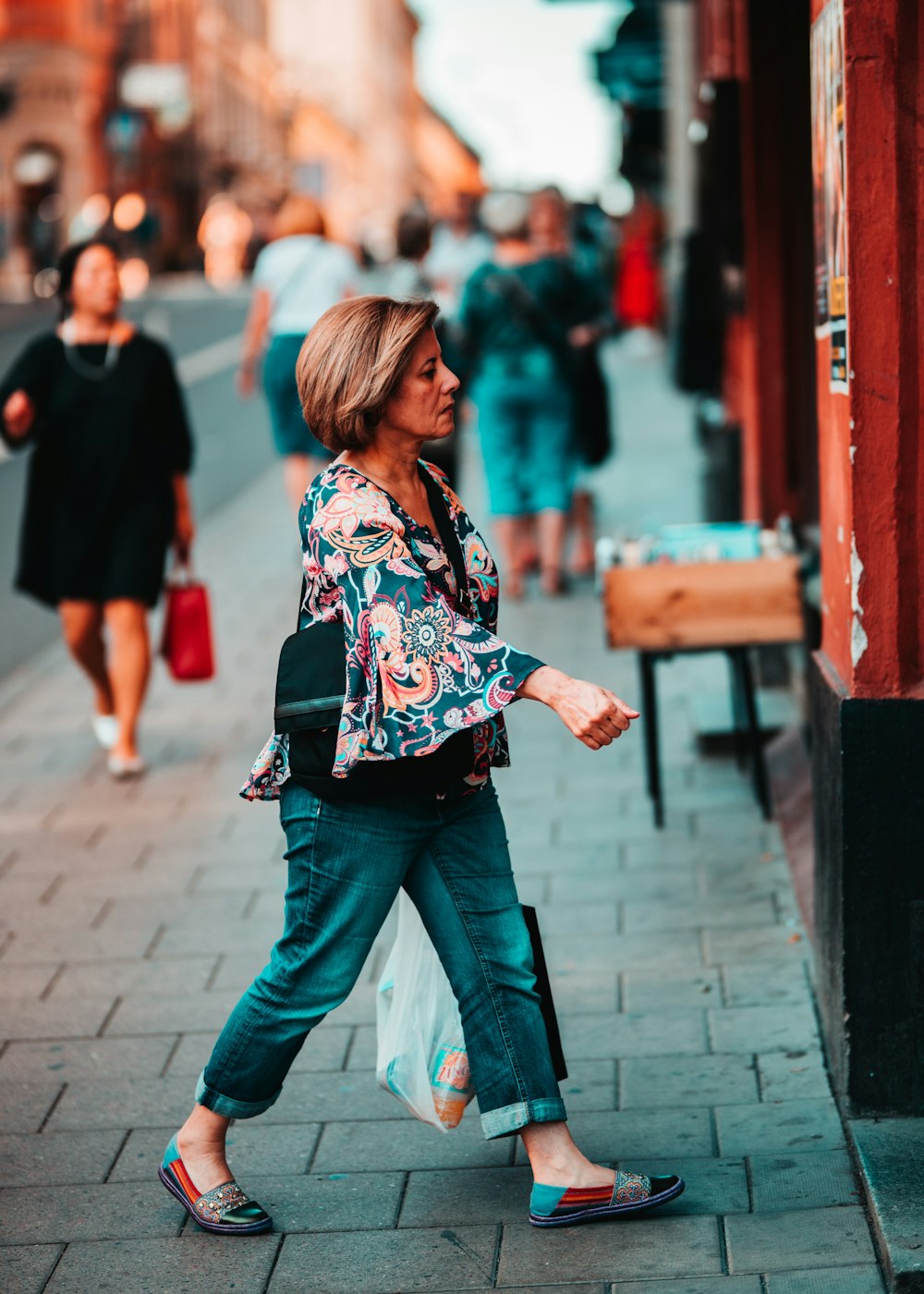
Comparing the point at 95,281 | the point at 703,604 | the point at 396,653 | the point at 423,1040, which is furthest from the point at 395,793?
the point at 95,281

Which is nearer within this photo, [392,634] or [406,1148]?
[392,634]

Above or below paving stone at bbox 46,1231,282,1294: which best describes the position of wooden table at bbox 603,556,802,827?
above

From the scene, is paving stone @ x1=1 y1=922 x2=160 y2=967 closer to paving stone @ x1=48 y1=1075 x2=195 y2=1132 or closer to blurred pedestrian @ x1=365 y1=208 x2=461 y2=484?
paving stone @ x1=48 y1=1075 x2=195 y2=1132

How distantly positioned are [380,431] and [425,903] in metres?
0.87

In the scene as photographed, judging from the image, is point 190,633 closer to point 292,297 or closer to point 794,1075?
point 794,1075

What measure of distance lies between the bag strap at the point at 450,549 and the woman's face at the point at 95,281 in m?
3.53

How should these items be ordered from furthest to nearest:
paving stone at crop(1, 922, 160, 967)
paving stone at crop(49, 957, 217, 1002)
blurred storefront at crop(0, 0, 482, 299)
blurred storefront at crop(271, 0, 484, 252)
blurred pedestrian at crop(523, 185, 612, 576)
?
1. blurred storefront at crop(271, 0, 484, 252)
2. blurred storefront at crop(0, 0, 482, 299)
3. blurred pedestrian at crop(523, 185, 612, 576)
4. paving stone at crop(1, 922, 160, 967)
5. paving stone at crop(49, 957, 217, 1002)

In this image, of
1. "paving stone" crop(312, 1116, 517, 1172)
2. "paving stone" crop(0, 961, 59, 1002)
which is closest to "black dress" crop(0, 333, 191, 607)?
"paving stone" crop(0, 961, 59, 1002)

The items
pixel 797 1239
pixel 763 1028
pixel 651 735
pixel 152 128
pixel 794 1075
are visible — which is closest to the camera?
pixel 797 1239

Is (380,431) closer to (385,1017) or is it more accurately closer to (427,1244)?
(385,1017)

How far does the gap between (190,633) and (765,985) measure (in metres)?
2.82

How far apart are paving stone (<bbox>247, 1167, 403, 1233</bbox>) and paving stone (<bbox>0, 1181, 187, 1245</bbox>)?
7.3 inches

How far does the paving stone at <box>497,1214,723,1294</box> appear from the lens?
3258 millimetres

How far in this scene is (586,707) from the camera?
297cm
